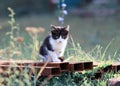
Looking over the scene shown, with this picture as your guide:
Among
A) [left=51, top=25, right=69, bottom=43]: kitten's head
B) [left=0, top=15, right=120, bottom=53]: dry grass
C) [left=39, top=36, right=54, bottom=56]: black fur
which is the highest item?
[left=0, top=15, right=120, bottom=53]: dry grass

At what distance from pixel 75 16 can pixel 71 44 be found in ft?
48.0

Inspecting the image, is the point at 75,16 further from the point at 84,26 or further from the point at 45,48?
the point at 45,48

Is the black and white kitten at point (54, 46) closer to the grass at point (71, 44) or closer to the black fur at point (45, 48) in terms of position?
the black fur at point (45, 48)

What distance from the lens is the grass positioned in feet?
22.8

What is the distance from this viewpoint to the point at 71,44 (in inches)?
372

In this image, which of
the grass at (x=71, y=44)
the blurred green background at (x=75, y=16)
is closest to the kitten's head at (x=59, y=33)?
the grass at (x=71, y=44)

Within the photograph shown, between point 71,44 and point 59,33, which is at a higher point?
point 59,33

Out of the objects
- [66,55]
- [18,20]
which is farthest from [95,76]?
[18,20]

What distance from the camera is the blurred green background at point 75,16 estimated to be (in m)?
20.0

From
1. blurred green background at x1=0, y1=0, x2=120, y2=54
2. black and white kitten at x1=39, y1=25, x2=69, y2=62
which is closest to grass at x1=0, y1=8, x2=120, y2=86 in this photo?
blurred green background at x1=0, y1=0, x2=120, y2=54

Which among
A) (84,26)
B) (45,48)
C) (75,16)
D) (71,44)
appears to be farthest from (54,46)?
(75,16)

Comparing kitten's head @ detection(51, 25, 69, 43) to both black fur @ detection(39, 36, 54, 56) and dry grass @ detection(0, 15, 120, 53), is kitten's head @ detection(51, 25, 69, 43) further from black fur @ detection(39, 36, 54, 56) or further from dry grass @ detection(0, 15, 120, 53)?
dry grass @ detection(0, 15, 120, 53)

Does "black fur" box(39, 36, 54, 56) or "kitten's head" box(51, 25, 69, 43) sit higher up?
"kitten's head" box(51, 25, 69, 43)

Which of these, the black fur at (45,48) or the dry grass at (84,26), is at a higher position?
the dry grass at (84,26)
